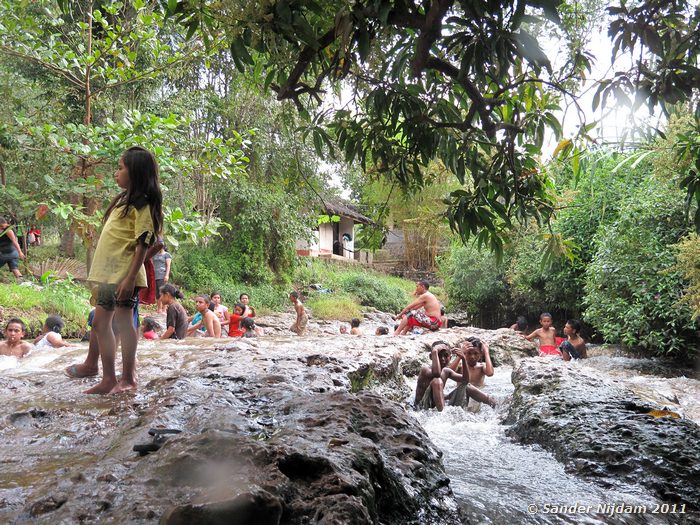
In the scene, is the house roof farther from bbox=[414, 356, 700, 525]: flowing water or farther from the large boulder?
the large boulder

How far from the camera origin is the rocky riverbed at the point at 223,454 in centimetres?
169

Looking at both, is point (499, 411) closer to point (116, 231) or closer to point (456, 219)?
point (456, 219)

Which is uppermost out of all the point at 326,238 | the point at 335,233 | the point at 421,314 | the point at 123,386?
the point at 335,233

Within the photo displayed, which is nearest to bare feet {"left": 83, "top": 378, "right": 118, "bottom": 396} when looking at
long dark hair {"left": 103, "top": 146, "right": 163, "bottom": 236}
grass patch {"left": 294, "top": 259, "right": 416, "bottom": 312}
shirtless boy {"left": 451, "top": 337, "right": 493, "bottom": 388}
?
long dark hair {"left": 103, "top": 146, "right": 163, "bottom": 236}

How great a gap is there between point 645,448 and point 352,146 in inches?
110

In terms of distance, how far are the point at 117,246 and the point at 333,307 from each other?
15213 mm

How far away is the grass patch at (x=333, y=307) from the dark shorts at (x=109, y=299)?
14379mm

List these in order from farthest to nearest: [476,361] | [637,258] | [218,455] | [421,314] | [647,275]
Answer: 1. [421,314]
2. [637,258]
3. [647,275]
4. [476,361]
5. [218,455]

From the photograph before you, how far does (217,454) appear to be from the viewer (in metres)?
1.92

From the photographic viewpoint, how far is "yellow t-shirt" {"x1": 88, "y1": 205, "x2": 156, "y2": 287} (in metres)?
3.36

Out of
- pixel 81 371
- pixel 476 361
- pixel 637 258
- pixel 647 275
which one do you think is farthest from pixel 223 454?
pixel 637 258

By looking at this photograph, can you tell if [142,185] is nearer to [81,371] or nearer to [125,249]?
[125,249]

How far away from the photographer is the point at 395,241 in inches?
1256

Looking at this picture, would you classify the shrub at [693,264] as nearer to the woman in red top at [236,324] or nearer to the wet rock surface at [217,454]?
the wet rock surface at [217,454]
